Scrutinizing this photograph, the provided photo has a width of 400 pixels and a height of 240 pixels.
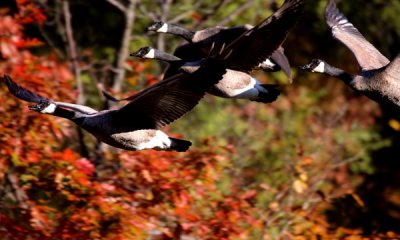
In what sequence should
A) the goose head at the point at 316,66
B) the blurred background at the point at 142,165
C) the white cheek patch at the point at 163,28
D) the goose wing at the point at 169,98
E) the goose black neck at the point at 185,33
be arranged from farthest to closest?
the white cheek patch at the point at 163,28, the goose black neck at the point at 185,33, the goose head at the point at 316,66, the blurred background at the point at 142,165, the goose wing at the point at 169,98

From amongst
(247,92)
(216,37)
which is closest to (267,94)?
(247,92)

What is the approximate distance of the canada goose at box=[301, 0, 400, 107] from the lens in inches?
295

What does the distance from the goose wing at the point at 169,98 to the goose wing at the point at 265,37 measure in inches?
11.8

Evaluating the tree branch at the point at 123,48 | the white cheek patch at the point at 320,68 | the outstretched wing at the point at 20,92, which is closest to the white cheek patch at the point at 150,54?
the outstretched wing at the point at 20,92

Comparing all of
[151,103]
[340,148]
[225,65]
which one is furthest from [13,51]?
[340,148]

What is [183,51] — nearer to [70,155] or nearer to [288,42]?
[70,155]

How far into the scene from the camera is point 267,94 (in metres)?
7.66

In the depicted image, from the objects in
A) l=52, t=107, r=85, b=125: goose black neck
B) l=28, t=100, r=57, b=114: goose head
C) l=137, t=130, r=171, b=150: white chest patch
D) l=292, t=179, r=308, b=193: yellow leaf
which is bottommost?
l=137, t=130, r=171, b=150: white chest patch

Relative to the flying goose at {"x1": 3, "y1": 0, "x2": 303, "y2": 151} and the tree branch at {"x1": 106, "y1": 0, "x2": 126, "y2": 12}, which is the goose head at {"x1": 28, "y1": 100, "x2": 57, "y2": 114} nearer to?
the flying goose at {"x1": 3, "y1": 0, "x2": 303, "y2": 151}

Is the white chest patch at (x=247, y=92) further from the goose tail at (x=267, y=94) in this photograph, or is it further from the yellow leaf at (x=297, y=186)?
the yellow leaf at (x=297, y=186)

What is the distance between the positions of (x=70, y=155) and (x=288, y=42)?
1135 cm

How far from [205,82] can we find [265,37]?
99 centimetres

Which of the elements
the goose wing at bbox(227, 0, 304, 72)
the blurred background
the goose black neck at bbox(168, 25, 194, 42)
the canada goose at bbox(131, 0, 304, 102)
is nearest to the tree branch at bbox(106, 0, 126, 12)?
the blurred background

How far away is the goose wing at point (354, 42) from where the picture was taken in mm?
8141
